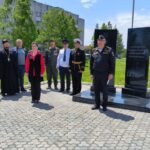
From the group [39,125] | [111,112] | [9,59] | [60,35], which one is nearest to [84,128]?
[39,125]

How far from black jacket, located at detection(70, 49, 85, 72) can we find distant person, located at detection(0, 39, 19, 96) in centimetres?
202

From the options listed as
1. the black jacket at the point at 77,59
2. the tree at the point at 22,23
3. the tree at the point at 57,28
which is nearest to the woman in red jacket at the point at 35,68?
the black jacket at the point at 77,59

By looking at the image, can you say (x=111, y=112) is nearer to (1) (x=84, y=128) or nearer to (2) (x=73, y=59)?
(1) (x=84, y=128)

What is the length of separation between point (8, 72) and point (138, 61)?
4431 millimetres

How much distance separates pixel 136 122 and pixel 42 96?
446 cm

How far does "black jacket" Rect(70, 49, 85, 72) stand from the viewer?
1109 centimetres

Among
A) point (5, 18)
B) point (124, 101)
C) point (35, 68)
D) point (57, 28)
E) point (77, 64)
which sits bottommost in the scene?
point (124, 101)

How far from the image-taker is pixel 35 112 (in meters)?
8.55

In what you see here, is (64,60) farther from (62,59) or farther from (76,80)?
(76,80)

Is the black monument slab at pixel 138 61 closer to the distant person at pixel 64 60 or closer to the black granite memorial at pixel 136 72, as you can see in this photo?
the black granite memorial at pixel 136 72

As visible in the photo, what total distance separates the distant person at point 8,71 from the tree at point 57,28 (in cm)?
3700

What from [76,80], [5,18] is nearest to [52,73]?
[76,80]

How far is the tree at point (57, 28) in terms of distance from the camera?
162 feet

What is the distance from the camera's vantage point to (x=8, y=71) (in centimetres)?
1111
